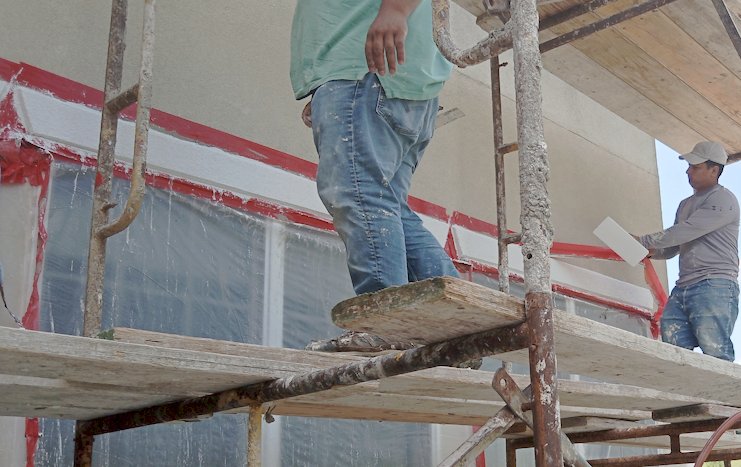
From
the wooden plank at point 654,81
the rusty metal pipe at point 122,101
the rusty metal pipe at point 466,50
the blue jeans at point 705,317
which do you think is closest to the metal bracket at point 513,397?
the rusty metal pipe at point 466,50

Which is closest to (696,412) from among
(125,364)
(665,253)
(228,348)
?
(228,348)

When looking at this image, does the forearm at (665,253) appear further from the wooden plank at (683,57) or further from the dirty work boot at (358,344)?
the dirty work boot at (358,344)

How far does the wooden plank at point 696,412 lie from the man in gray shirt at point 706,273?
1872mm

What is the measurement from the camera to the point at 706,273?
5.40 metres

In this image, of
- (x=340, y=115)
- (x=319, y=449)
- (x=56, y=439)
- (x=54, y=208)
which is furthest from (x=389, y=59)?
(x=319, y=449)

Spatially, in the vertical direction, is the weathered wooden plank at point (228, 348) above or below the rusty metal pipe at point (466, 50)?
below

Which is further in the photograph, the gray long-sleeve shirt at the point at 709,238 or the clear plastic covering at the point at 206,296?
the gray long-sleeve shirt at the point at 709,238

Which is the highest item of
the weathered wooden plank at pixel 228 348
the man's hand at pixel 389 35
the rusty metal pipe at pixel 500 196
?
the rusty metal pipe at pixel 500 196

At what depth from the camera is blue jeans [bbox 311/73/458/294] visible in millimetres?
2416

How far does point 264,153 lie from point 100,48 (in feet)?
2.90

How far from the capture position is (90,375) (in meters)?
2.30

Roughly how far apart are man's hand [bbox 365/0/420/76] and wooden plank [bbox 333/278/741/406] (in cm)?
82

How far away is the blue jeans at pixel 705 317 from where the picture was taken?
5.27 m

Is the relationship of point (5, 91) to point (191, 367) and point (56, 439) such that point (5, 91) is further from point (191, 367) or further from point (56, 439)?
point (191, 367)
